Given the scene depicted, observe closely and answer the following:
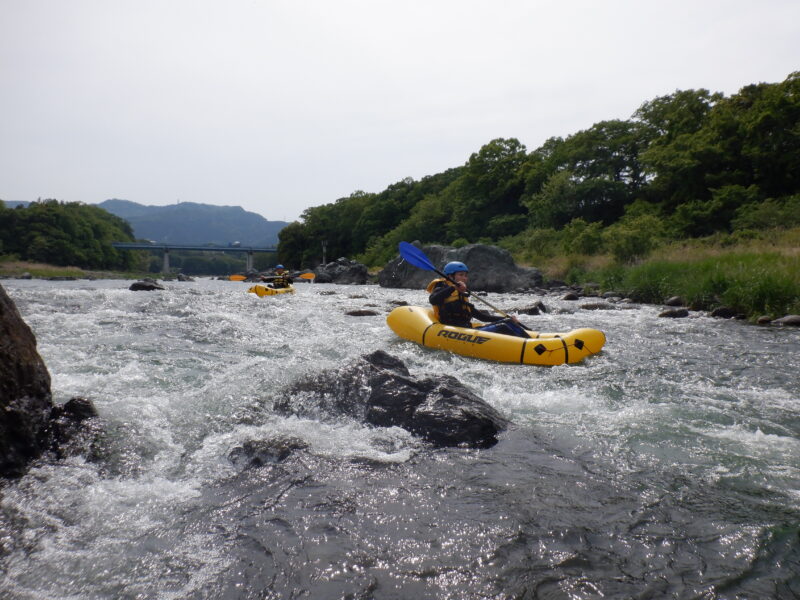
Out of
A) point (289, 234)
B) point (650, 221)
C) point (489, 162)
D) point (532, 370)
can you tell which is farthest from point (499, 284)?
point (289, 234)

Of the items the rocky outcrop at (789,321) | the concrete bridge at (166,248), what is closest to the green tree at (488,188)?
the rocky outcrop at (789,321)

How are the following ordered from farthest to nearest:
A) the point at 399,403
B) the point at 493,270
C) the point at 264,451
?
1. the point at 493,270
2. the point at 399,403
3. the point at 264,451

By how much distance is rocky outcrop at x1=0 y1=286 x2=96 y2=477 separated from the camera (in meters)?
2.70

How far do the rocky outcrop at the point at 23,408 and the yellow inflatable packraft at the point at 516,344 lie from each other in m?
4.90

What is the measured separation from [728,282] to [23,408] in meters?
12.7

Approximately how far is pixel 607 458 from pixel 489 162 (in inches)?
1717

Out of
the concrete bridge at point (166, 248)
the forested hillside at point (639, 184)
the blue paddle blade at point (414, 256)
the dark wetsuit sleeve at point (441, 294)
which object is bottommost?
the dark wetsuit sleeve at point (441, 294)

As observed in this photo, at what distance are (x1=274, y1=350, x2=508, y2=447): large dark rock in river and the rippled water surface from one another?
0.48 feet

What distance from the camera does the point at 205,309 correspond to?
11.6 metres

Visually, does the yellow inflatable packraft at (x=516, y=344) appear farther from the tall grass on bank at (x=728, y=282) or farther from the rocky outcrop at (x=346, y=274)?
the rocky outcrop at (x=346, y=274)

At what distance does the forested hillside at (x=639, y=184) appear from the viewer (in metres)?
22.2

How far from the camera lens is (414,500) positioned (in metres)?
2.68

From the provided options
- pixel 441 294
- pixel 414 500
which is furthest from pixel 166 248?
pixel 414 500

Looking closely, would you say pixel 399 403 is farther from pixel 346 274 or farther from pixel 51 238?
pixel 51 238
